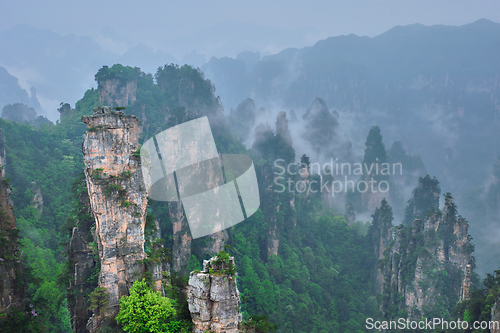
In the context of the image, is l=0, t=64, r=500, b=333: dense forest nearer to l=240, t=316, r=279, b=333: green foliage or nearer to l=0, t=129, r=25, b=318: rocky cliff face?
l=240, t=316, r=279, b=333: green foliage

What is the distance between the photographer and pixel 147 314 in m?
16.3

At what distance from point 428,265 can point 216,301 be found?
92.6ft

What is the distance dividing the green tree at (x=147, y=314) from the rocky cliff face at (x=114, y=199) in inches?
81.9

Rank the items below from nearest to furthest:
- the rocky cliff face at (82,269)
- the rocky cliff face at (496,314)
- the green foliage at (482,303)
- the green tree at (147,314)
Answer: the green tree at (147,314) → the rocky cliff face at (82,269) → the rocky cliff face at (496,314) → the green foliage at (482,303)

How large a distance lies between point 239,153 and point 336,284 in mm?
27158

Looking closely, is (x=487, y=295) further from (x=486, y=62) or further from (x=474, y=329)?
(x=486, y=62)

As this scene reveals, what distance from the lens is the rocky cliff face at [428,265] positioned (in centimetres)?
3403

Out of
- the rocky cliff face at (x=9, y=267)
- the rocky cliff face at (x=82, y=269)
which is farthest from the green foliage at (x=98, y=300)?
the rocky cliff face at (x=9, y=267)

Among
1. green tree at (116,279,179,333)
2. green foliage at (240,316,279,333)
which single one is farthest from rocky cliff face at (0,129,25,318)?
green foliage at (240,316,279,333)

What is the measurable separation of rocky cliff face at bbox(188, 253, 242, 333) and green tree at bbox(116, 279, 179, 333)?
73.1 inches

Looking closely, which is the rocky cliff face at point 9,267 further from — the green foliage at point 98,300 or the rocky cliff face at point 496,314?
the rocky cliff face at point 496,314

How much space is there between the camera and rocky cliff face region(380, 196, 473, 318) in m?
34.0

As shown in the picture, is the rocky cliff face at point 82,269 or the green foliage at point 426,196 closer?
the rocky cliff face at point 82,269

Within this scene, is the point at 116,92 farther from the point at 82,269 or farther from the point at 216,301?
the point at 216,301
